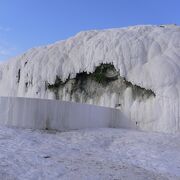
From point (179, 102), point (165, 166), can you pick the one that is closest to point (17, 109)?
point (165, 166)

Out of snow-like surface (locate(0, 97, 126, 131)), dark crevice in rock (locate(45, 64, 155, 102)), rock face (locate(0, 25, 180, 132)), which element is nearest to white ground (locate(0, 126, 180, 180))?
snow-like surface (locate(0, 97, 126, 131))

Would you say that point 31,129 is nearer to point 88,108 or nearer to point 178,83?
point 88,108

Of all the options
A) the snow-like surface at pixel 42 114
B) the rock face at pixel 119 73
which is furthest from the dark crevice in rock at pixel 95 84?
the snow-like surface at pixel 42 114

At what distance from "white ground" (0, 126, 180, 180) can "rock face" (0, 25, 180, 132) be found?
93.5 inches

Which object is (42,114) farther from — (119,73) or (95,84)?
(95,84)

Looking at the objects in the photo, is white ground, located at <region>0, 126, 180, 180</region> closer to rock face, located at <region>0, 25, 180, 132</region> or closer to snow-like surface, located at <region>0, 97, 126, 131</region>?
snow-like surface, located at <region>0, 97, 126, 131</region>

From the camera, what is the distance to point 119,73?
15.1 m

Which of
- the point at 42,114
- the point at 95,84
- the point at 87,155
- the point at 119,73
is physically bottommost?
the point at 87,155

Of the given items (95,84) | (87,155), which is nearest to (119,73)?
(95,84)

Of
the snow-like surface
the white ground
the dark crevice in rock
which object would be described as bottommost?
the white ground

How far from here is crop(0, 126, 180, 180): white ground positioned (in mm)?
6461

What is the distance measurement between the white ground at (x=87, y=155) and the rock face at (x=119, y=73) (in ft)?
7.79

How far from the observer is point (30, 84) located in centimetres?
1827

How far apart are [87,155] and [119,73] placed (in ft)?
24.9
